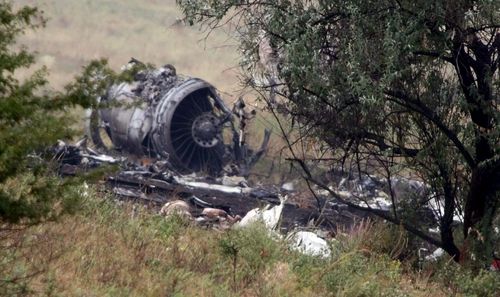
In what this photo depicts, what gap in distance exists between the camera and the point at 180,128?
90.5ft

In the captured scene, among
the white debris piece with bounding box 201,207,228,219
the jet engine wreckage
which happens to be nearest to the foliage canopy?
the white debris piece with bounding box 201,207,228,219

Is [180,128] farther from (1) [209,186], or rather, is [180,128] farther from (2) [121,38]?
(2) [121,38]

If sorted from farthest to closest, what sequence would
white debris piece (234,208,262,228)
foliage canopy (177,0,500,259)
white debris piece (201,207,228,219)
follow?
white debris piece (201,207,228,219)
foliage canopy (177,0,500,259)
white debris piece (234,208,262,228)

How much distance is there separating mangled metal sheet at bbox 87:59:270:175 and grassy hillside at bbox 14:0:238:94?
25.8 feet

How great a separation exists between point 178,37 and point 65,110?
43133 millimetres

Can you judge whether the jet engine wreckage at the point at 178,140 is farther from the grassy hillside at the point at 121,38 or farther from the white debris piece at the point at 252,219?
the white debris piece at the point at 252,219

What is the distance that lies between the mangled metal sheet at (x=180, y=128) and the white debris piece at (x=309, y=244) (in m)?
14.4

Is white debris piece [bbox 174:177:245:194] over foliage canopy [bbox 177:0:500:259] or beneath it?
beneath

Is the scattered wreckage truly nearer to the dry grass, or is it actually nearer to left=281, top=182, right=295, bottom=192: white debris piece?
left=281, top=182, right=295, bottom=192: white debris piece

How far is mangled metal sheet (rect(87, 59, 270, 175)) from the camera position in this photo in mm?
26672

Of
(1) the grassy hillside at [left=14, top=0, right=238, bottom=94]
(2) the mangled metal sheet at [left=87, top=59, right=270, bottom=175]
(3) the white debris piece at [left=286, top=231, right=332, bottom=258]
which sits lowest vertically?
(3) the white debris piece at [left=286, top=231, right=332, bottom=258]

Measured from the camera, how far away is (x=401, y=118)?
1208 centimetres

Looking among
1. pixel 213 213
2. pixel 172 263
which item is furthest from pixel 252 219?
pixel 213 213

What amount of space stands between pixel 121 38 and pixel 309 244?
3815cm
